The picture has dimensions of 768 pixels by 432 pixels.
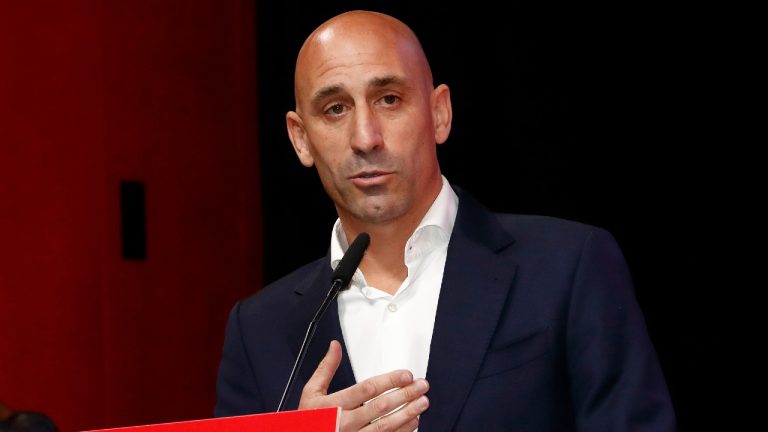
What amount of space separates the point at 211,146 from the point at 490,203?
105 cm

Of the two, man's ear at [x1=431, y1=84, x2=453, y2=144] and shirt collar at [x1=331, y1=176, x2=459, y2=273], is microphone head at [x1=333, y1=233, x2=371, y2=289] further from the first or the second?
man's ear at [x1=431, y1=84, x2=453, y2=144]

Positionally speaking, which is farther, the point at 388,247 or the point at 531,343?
the point at 388,247

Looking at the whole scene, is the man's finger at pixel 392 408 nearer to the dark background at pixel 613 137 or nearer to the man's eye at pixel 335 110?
the man's eye at pixel 335 110

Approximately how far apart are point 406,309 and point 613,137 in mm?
1509

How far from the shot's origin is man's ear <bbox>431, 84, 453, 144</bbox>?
87.7 inches

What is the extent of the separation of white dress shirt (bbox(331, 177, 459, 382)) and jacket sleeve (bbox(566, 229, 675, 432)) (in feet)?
0.86

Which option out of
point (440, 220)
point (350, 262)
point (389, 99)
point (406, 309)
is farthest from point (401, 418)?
point (389, 99)

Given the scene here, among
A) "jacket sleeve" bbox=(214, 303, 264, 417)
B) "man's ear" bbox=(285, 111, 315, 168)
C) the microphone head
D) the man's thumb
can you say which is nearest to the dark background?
"man's ear" bbox=(285, 111, 315, 168)

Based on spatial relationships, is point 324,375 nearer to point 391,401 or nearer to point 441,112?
point 391,401

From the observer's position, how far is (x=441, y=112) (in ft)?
7.35

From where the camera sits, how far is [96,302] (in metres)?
3.70

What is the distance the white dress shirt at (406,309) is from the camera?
6.68 ft

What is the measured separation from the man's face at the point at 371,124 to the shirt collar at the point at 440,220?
0.02 meters

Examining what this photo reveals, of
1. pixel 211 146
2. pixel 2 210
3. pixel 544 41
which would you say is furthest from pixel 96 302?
pixel 544 41
